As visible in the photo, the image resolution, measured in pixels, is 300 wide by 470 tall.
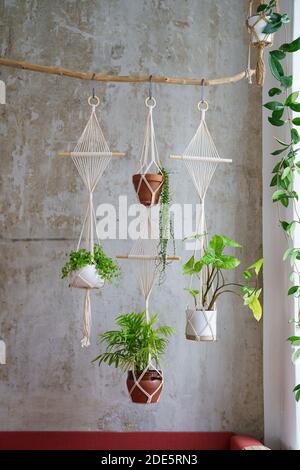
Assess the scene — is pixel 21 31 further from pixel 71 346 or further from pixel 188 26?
pixel 71 346

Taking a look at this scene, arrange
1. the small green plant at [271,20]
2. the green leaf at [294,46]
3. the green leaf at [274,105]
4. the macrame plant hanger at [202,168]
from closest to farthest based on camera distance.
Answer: the small green plant at [271,20], the green leaf at [294,46], the green leaf at [274,105], the macrame plant hanger at [202,168]

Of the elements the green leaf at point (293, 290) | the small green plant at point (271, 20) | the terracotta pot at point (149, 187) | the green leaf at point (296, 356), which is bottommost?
the green leaf at point (296, 356)

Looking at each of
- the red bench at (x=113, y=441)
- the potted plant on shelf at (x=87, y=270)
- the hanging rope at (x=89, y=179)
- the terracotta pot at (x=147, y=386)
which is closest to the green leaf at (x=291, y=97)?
the hanging rope at (x=89, y=179)

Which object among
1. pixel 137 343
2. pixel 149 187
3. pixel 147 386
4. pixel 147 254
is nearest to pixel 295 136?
pixel 149 187

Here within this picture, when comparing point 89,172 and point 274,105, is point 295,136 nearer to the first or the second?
point 274,105

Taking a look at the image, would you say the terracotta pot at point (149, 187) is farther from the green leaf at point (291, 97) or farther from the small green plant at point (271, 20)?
the small green plant at point (271, 20)

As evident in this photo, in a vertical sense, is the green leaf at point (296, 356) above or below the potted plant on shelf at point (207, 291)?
below

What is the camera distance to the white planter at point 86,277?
3.33 m

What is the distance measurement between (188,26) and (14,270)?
79.3 inches

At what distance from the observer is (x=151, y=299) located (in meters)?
3.96

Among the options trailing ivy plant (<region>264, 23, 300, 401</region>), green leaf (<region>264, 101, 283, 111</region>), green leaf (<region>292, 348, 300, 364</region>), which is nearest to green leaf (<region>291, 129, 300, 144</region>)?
trailing ivy plant (<region>264, 23, 300, 401</region>)

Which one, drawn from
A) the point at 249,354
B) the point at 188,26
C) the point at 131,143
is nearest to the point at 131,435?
the point at 249,354

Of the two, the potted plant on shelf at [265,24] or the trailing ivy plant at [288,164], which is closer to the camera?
the potted plant on shelf at [265,24]

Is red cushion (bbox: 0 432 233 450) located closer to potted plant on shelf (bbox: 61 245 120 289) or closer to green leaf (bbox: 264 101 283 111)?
potted plant on shelf (bbox: 61 245 120 289)
